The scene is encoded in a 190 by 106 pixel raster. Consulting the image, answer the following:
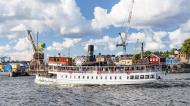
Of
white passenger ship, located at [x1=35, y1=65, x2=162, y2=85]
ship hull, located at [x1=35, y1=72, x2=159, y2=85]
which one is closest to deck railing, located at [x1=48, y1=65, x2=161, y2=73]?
white passenger ship, located at [x1=35, y1=65, x2=162, y2=85]

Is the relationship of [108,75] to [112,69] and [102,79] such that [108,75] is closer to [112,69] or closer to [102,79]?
[102,79]

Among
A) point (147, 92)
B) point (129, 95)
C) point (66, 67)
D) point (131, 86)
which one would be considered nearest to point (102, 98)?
point (129, 95)

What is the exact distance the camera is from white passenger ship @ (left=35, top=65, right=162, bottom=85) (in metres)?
105

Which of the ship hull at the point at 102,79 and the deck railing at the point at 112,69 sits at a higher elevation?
the deck railing at the point at 112,69

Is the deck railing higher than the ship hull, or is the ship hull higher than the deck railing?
the deck railing

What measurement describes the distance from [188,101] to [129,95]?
570 inches

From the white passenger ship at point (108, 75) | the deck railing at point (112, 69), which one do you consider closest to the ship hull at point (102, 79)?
the white passenger ship at point (108, 75)

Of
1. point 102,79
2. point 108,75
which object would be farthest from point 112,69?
point 102,79

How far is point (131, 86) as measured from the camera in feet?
336

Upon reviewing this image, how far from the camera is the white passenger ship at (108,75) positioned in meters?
105

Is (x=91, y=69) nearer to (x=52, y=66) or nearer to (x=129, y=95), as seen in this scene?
(x=52, y=66)

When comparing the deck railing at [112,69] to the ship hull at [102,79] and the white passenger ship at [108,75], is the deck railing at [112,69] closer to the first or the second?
the white passenger ship at [108,75]

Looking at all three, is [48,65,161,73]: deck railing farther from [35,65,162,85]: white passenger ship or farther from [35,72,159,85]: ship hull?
[35,72,159,85]: ship hull

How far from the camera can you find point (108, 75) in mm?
106188
